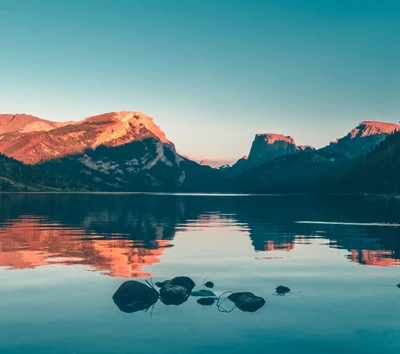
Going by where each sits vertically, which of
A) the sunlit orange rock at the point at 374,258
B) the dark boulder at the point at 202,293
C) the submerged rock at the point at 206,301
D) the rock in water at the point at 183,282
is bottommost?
the submerged rock at the point at 206,301

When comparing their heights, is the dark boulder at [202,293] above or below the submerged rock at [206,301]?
above

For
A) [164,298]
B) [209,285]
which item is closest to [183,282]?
[209,285]

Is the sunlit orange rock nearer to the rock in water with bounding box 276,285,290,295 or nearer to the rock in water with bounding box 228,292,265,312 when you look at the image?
the rock in water with bounding box 276,285,290,295

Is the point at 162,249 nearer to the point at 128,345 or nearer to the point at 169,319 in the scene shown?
the point at 169,319

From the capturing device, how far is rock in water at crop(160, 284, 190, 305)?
3473 cm

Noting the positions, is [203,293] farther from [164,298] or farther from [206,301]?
[164,298]

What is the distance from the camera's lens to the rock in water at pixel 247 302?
108 ft

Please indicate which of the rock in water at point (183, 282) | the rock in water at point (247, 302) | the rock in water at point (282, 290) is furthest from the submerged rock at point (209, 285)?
the rock in water at point (282, 290)

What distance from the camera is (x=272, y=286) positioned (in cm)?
4075

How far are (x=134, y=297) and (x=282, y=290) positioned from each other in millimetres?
13513

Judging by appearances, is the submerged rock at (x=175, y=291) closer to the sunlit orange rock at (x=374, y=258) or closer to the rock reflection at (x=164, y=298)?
the rock reflection at (x=164, y=298)

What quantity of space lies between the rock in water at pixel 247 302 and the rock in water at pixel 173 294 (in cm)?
410

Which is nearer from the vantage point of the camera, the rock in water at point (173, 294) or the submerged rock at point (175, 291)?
the rock in water at point (173, 294)

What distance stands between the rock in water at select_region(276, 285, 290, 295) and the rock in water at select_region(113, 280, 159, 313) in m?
11.1
